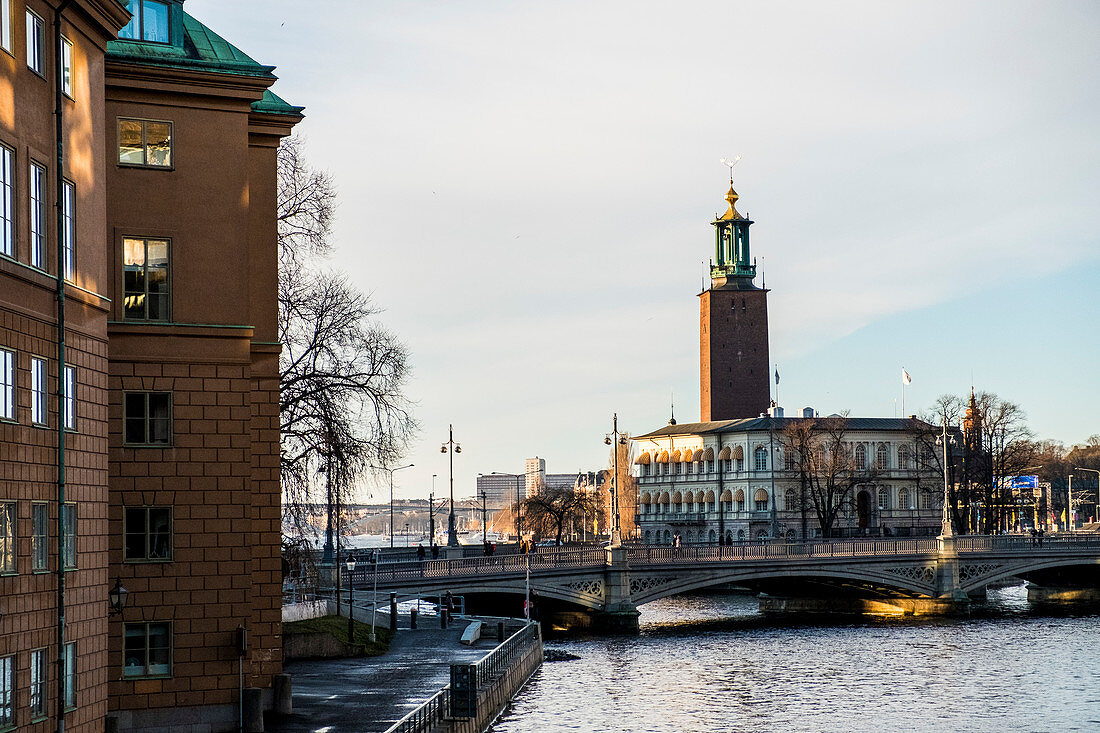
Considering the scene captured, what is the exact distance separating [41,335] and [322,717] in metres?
14.3

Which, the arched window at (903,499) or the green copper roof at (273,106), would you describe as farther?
the arched window at (903,499)

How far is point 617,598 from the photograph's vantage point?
81812 millimetres

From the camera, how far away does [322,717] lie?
36.3 m

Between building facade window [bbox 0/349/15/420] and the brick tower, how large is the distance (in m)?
146

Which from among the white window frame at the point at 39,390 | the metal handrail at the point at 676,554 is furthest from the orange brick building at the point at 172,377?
the metal handrail at the point at 676,554

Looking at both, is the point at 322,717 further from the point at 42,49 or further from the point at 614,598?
the point at 614,598

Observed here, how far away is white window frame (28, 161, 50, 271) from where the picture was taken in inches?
1027

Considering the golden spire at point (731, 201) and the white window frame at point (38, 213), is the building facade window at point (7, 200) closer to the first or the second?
the white window frame at point (38, 213)

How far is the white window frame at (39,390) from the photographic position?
2588 cm

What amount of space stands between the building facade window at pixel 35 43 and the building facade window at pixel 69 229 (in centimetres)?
232

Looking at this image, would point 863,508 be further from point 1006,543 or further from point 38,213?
point 38,213

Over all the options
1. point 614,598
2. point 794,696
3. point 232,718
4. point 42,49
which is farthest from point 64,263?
point 614,598

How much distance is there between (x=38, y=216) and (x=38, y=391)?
324 cm

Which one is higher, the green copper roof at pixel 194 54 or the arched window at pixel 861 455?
the green copper roof at pixel 194 54
